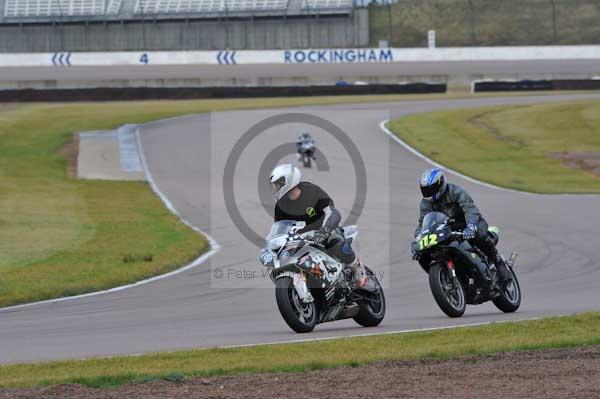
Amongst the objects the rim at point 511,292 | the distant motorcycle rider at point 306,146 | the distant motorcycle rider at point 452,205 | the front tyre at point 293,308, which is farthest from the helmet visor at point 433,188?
the distant motorcycle rider at point 306,146

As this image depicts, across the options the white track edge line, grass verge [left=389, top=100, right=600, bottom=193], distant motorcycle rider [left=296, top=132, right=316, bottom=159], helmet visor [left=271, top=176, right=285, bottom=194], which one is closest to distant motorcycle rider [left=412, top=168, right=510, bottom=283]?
helmet visor [left=271, top=176, right=285, bottom=194]

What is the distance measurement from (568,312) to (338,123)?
31257mm

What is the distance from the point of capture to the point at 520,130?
41562 mm

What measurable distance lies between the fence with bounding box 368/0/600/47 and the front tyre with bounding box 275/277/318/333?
202 feet

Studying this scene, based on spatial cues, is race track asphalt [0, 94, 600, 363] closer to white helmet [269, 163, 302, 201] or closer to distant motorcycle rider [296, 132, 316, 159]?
distant motorcycle rider [296, 132, 316, 159]

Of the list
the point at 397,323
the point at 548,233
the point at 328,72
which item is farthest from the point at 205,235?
the point at 328,72

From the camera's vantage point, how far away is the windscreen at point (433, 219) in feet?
37.9

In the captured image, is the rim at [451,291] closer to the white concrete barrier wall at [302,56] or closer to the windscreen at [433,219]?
the windscreen at [433,219]

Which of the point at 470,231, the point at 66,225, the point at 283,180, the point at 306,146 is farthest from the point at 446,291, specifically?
the point at 306,146

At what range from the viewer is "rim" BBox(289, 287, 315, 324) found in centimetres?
1042

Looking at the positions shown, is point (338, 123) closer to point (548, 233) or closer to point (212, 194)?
point (212, 194)

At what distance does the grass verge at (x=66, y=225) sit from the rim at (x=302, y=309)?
5346 mm

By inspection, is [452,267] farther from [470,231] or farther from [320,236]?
[320,236]

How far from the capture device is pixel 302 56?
66.4 metres
